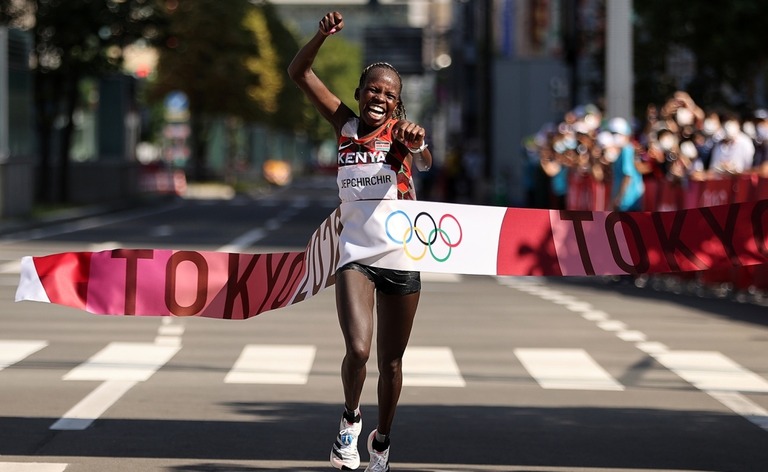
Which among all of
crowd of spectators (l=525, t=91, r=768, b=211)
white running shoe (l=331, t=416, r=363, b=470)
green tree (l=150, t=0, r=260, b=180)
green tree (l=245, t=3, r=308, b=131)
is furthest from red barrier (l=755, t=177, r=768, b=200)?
green tree (l=245, t=3, r=308, b=131)

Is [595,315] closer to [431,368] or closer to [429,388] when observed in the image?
[431,368]

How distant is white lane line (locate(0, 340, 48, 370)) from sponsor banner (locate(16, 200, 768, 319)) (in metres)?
3.63

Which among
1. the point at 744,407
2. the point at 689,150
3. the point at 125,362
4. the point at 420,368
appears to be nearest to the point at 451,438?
the point at 744,407

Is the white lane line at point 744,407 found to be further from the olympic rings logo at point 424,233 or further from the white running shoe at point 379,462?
the white running shoe at point 379,462

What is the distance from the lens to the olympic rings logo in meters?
8.36

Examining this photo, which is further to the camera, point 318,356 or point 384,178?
point 318,356

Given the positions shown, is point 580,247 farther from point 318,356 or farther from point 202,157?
point 202,157

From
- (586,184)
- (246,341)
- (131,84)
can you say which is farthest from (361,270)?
(131,84)

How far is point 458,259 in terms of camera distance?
8938 mm

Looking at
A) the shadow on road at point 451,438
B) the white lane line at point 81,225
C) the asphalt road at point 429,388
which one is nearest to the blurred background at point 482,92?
the white lane line at point 81,225

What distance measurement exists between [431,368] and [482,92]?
42193 millimetres

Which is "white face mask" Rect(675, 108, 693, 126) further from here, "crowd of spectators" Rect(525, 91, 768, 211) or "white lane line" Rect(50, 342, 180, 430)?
"white lane line" Rect(50, 342, 180, 430)

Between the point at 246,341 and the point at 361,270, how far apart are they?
7.09 metres

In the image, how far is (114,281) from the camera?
376 inches
